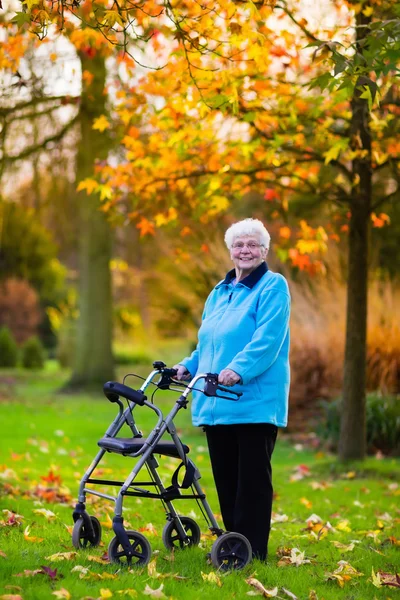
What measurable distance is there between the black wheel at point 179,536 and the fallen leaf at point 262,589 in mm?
752

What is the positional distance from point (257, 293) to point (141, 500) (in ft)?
10.2

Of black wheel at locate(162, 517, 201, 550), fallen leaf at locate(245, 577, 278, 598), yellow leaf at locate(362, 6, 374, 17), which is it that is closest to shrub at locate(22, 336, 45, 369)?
yellow leaf at locate(362, 6, 374, 17)

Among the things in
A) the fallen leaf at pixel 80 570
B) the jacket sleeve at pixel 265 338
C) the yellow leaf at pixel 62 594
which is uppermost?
the jacket sleeve at pixel 265 338

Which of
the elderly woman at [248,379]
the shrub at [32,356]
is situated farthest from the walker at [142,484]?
the shrub at [32,356]

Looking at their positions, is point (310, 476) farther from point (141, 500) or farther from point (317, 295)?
point (317, 295)

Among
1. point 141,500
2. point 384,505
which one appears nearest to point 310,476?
point 384,505

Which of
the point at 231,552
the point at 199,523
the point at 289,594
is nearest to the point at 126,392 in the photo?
the point at 231,552

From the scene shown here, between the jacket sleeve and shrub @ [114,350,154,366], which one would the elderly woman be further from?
shrub @ [114,350,154,366]

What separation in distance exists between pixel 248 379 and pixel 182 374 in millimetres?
651

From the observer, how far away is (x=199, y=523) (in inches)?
255

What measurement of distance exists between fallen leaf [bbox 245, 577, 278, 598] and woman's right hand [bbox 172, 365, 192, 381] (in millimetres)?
1219

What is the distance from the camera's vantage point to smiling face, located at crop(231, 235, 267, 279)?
488cm

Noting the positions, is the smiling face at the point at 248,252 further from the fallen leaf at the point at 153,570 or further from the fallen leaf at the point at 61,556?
the fallen leaf at the point at 61,556

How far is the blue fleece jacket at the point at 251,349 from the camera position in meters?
4.62
